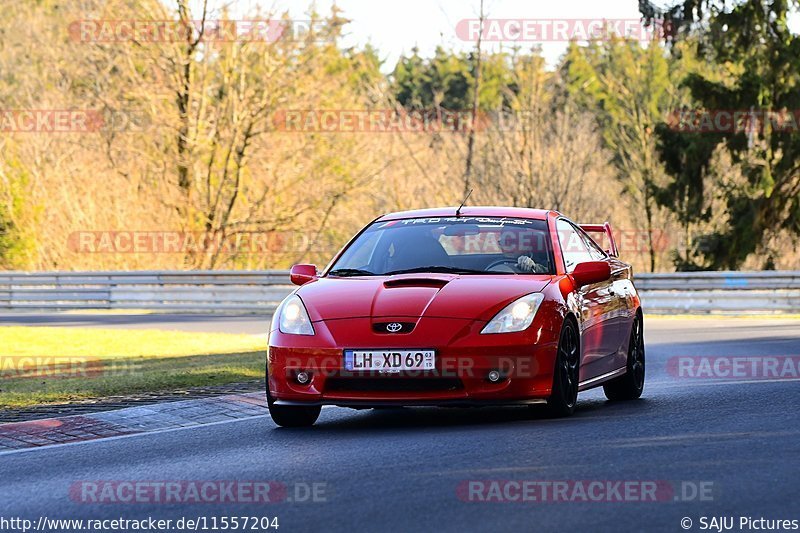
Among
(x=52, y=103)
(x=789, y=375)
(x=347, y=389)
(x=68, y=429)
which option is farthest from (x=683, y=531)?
(x=52, y=103)

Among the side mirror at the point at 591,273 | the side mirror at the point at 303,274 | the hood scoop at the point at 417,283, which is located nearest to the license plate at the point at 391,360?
the hood scoop at the point at 417,283

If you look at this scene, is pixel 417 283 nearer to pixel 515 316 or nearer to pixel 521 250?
pixel 515 316

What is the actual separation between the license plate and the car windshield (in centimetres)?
116

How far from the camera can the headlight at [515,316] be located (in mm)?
9031

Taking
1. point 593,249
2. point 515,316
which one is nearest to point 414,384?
point 515,316

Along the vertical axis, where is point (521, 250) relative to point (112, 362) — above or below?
above

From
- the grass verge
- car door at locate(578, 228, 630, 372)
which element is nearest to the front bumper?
car door at locate(578, 228, 630, 372)

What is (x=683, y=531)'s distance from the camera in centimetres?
571

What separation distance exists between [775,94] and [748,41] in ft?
4.95

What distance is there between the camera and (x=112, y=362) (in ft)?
60.6

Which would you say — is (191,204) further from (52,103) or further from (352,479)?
(352,479)

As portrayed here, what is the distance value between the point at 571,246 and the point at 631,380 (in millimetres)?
1334

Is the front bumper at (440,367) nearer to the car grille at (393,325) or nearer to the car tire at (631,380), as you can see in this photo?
the car grille at (393,325)

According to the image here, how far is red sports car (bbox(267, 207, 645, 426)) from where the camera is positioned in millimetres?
8945
